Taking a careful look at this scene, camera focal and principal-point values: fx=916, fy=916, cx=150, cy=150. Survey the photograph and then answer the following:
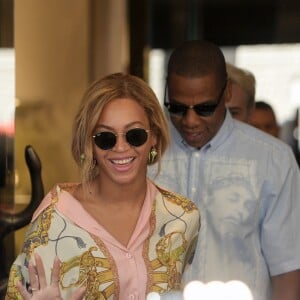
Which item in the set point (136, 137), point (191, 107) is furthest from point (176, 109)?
point (136, 137)

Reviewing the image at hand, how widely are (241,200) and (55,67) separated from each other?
6.92 ft

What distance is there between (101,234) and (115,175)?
0.16 m

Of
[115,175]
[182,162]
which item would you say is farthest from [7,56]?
[115,175]

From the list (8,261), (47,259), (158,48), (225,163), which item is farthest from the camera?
(158,48)

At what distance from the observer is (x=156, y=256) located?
2.34 meters

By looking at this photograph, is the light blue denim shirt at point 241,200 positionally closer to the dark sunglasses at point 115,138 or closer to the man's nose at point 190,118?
the man's nose at point 190,118

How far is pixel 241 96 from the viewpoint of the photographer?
374 cm

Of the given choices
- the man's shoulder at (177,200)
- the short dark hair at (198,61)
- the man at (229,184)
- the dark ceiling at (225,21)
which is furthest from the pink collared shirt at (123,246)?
the dark ceiling at (225,21)

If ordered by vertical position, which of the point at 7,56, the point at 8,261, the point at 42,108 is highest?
the point at 7,56

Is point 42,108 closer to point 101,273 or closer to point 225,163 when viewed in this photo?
point 225,163

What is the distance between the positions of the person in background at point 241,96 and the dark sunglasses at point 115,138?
125 cm

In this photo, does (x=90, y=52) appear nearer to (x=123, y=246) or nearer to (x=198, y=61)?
(x=198, y=61)

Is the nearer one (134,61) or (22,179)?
(22,179)

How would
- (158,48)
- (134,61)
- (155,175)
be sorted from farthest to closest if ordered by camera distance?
(158,48)
(134,61)
(155,175)
